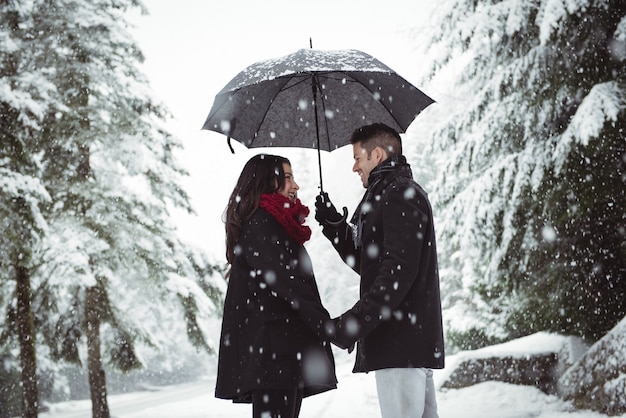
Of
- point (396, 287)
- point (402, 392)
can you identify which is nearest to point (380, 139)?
point (396, 287)

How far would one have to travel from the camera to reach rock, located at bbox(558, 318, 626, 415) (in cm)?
749

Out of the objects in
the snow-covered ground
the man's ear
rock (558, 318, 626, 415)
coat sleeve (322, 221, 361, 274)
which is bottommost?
the snow-covered ground

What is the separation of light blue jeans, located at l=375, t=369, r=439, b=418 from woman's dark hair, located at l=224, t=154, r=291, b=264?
113 cm

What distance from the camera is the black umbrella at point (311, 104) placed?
14.2 feet

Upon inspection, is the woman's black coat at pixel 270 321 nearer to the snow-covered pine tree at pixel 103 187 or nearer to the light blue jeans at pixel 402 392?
the light blue jeans at pixel 402 392

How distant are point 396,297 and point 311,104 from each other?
2.24 meters

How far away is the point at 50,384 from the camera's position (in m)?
25.7

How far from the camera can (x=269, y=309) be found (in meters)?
3.41

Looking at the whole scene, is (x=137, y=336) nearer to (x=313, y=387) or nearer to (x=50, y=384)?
(x=313, y=387)

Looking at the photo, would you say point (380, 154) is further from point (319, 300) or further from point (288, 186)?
point (319, 300)

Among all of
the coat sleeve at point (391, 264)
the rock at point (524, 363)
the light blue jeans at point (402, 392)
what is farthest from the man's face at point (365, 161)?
the rock at point (524, 363)

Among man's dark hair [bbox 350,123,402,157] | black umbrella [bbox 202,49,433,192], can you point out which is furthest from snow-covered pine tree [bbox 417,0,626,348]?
man's dark hair [bbox 350,123,402,157]

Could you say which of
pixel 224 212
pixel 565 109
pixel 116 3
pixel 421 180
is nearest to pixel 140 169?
pixel 116 3

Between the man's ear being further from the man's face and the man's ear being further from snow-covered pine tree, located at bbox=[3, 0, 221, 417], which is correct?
snow-covered pine tree, located at bbox=[3, 0, 221, 417]
